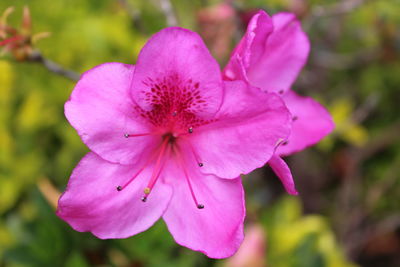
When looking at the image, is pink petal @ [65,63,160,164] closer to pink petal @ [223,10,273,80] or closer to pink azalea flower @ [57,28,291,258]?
pink azalea flower @ [57,28,291,258]

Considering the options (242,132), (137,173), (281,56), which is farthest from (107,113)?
(281,56)

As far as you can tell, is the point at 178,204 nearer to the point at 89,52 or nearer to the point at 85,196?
the point at 85,196

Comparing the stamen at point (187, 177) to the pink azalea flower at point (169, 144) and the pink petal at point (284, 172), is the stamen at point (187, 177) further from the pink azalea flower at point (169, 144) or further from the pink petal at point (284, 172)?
the pink petal at point (284, 172)

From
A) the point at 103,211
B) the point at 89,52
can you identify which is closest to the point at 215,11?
the point at 89,52

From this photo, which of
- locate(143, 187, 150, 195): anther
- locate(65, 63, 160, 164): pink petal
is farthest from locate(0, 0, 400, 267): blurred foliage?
locate(143, 187, 150, 195): anther

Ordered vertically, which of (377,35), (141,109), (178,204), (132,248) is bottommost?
(132,248)
